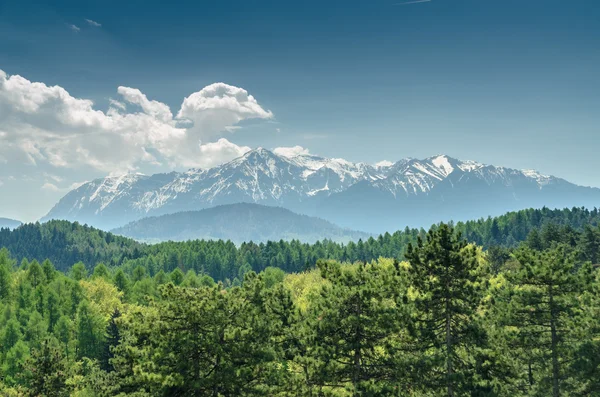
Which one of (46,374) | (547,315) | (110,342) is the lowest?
(110,342)

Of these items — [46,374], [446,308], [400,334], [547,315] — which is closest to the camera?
[446,308]

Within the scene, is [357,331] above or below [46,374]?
above

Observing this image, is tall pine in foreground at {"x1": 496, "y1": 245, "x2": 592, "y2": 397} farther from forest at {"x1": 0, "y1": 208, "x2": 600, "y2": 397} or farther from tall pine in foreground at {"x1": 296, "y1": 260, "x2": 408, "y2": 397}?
tall pine in foreground at {"x1": 296, "y1": 260, "x2": 408, "y2": 397}

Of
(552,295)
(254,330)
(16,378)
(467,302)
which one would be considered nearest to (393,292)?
(467,302)

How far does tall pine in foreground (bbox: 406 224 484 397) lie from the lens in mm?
26438

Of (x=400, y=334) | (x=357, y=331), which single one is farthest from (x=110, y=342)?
(x=400, y=334)

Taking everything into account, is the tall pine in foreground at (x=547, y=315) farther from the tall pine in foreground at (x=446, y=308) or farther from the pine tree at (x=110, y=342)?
the pine tree at (x=110, y=342)

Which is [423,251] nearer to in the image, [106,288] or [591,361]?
[591,361]

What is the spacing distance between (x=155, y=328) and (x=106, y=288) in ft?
288

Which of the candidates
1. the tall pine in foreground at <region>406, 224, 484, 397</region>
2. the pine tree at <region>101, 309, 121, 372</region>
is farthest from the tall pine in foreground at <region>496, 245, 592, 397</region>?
the pine tree at <region>101, 309, 121, 372</region>

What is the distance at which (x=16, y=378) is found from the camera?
219 ft

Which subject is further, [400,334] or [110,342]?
[110,342]

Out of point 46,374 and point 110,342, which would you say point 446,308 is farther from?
point 110,342

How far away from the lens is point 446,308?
89.0ft
